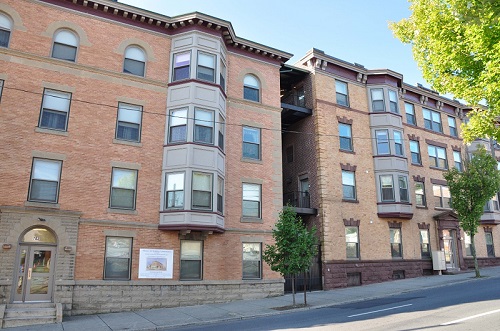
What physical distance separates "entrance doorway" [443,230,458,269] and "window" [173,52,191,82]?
824 inches

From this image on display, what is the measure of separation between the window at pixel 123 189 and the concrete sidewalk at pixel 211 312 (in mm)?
4636

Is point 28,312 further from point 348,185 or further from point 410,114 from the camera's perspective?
point 410,114

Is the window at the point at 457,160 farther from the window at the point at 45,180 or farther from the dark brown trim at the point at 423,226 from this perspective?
the window at the point at 45,180

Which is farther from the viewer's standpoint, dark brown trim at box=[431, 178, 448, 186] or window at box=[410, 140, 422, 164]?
dark brown trim at box=[431, 178, 448, 186]

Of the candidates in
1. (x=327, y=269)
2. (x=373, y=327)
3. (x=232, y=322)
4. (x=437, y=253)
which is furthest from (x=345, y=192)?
(x=373, y=327)

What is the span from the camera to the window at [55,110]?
16797mm

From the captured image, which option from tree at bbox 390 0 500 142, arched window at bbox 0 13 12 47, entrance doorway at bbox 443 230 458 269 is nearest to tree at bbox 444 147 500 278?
entrance doorway at bbox 443 230 458 269

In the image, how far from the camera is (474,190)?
77.7 feet

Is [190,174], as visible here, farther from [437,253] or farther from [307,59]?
[437,253]

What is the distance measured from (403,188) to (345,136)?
5.14 metres

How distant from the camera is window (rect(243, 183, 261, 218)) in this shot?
2006 cm

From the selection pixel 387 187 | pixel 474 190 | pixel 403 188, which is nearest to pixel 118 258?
pixel 387 187

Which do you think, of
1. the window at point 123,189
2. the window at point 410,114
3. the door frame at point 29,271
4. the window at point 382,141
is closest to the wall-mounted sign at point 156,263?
the window at point 123,189

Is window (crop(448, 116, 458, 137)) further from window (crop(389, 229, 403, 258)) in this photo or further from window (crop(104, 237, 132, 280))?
window (crop(104, 237, 132, 280))
